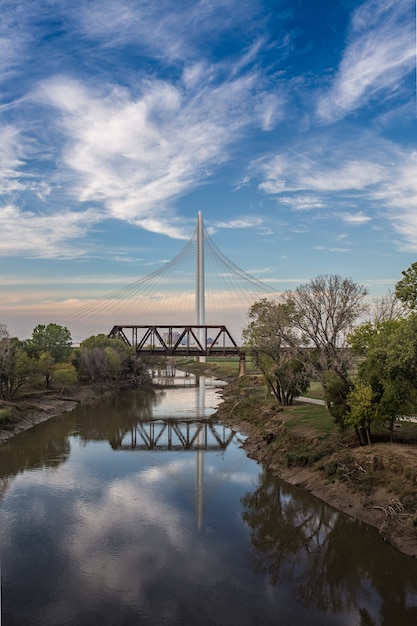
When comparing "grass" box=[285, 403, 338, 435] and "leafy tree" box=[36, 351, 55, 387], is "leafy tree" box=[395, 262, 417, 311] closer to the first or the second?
"grass" box=[285, 403, 338, 435]

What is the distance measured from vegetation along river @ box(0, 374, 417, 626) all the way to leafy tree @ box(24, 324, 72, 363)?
32.4m

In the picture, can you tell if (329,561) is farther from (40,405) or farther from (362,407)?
(40,405)

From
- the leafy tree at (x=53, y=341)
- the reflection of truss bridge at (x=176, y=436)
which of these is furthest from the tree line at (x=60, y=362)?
the reflection of truss bridge at (x=176, y=436)

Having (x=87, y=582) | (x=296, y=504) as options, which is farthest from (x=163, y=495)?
(x=87, y=582)

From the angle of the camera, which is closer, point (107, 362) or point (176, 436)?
point (176, 436)

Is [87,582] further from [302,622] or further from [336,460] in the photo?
[336,460]

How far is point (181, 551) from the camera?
18.8m

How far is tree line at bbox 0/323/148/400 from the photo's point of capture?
168 feet

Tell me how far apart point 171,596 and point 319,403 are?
29.7 metres

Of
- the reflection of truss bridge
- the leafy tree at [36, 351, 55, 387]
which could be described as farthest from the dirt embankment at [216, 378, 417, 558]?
the leafy tree at [36, 351, 55, 387]

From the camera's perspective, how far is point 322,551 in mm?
19375

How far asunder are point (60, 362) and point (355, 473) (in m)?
49.9

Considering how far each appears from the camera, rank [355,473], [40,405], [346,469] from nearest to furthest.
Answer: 1. [355,473]
2. [346,469]
3. [40,405]

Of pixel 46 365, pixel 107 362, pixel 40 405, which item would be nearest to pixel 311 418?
pixel 40 405
